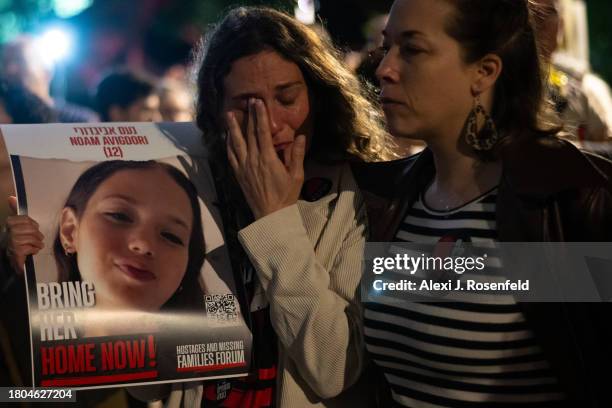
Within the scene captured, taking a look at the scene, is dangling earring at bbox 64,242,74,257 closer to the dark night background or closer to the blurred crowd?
the blurred crowd

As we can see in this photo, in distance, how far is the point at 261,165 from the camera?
10.2 ft

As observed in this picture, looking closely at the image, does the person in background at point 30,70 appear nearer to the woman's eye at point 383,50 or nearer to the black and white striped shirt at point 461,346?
the woman's eye at point 383,50

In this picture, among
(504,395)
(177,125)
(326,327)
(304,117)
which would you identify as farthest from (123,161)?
(504,395)

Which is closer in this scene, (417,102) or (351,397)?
(417,102)

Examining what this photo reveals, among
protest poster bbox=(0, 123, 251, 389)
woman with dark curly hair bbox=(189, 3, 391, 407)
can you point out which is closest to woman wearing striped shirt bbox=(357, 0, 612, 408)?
woman with dark curly hair bbox=(189, 3, 391, 407)

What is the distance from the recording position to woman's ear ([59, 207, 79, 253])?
9.93 ft

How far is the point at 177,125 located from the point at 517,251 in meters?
1.26

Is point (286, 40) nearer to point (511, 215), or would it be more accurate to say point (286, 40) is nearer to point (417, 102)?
point (417, 102)

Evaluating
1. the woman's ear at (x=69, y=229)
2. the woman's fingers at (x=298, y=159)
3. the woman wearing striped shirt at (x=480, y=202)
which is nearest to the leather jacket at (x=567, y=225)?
the woman wearing striped shirt at (x=480, y=202)

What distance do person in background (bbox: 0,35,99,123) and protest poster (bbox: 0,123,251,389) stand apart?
3702 millimetres

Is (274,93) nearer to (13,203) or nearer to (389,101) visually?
(389,101)

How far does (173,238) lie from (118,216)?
17 centimetres

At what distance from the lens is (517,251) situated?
8.84 ft

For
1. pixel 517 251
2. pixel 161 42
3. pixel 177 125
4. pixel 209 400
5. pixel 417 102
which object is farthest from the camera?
pixel 161 42
